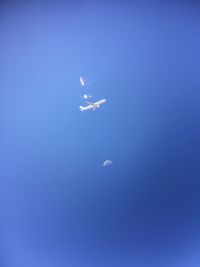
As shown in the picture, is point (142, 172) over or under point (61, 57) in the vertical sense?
under

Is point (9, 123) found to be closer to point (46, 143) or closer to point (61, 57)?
point (46, 143)

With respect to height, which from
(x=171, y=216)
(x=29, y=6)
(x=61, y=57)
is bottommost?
(x=171, y=216)

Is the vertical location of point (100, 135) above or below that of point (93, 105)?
below

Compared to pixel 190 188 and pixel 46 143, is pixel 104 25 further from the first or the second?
pixel 190 188

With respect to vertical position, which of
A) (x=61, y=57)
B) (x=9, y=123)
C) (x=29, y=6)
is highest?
(x=29, y=6)

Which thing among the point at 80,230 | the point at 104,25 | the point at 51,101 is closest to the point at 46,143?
the point at 51,101

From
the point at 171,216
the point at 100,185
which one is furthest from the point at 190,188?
the point at 100,185
